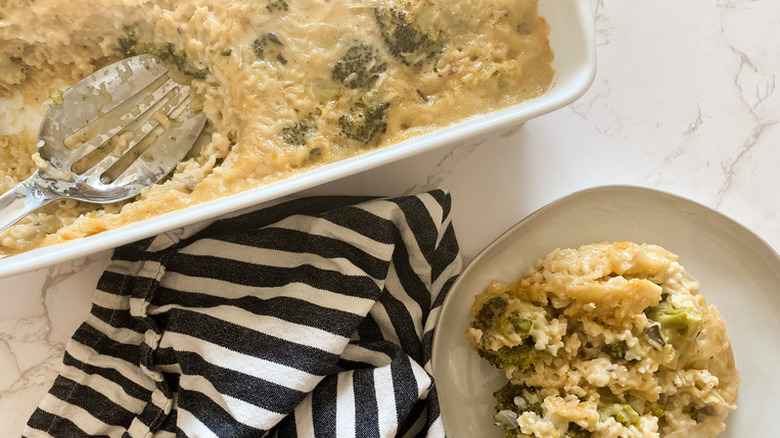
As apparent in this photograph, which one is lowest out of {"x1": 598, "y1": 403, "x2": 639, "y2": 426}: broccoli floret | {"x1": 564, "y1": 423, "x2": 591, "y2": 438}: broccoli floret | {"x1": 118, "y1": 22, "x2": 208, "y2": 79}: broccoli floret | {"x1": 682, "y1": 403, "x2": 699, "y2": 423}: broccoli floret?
{"x1": 682, "y1": 403, "x2": 699, "y2": 423}: broccoli floret

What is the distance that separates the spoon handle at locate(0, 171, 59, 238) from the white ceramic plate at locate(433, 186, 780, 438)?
94cm

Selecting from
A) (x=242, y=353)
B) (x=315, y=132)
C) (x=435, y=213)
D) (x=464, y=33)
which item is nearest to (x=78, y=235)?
(x=242, y=353)

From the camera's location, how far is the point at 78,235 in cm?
126

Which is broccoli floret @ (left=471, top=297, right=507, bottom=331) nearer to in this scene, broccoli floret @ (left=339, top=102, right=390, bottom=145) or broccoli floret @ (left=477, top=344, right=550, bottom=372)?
broccoli floret @ (left=477, top=344, right=550, bottom=372)

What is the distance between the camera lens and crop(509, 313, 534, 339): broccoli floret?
1384 mm

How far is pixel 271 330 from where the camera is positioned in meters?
1.39

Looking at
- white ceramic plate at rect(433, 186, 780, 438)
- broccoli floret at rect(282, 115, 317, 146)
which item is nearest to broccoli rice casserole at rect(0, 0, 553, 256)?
broccoli floret at rect(282, 115, 317, 146)

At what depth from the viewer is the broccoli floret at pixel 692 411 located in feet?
4.78

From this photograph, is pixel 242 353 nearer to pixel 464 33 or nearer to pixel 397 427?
pixel 397 427

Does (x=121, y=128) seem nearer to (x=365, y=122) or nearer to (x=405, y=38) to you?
(x=365, y=122)

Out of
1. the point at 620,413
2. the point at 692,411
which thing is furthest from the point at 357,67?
the point at 692,411

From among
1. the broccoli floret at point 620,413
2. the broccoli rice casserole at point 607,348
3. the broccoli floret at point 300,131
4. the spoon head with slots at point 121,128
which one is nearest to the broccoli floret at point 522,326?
the broccoli rice casserole at point 607,348

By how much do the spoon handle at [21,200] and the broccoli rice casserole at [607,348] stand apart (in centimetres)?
100

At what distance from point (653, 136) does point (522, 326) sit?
2.12ft
